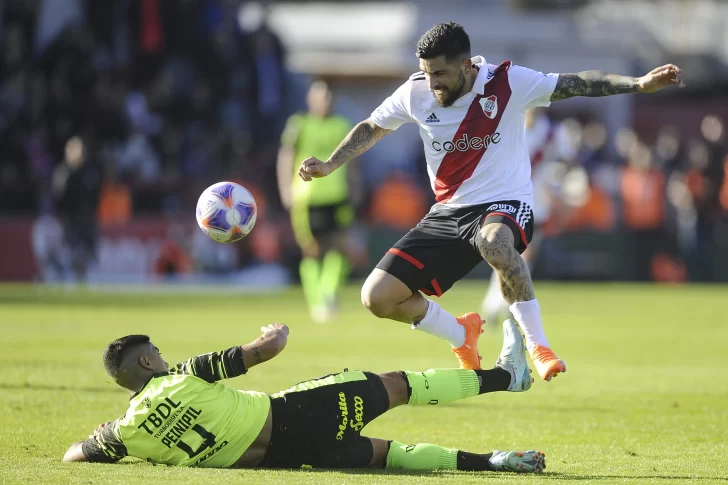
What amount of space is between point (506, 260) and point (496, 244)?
0.13 metres

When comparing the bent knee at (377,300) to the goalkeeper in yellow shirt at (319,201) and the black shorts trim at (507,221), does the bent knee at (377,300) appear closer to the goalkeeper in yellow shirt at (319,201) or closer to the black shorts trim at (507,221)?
the black shorts trim at (507,221)

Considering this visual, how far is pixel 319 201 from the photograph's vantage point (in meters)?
17.2

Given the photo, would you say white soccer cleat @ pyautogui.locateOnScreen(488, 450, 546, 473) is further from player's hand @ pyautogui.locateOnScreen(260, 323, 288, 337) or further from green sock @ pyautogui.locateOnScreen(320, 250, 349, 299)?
green sock @ pyautogui.locateOnScreen(320, 250, 349, 299)

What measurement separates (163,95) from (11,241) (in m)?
4.77

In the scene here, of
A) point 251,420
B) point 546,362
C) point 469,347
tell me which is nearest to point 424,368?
point 469,347

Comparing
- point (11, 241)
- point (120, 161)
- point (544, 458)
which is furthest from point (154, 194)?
point (544, 458)

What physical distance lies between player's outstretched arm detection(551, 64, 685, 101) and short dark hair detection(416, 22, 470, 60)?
0.75 m

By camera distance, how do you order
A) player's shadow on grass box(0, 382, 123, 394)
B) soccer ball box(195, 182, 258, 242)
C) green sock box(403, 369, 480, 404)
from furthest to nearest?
player's shadow on grass box(0, 382, 123, 394) → soccer ball box(195, 182, 258, 242) → green sock box(403, 369, 480, 404)

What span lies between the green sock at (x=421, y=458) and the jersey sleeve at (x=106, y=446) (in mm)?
1488

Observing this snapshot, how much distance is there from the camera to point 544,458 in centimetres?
686

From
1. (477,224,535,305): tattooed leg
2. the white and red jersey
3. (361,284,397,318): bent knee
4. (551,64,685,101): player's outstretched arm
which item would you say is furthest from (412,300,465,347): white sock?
(551,64,685,101): player's outstretched arm

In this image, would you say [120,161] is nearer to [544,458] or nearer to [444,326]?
[444,326]

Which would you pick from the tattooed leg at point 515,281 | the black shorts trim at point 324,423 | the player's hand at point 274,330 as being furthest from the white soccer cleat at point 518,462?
the player's hand at point 274,330

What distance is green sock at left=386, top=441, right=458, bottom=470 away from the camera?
22.1 feet
